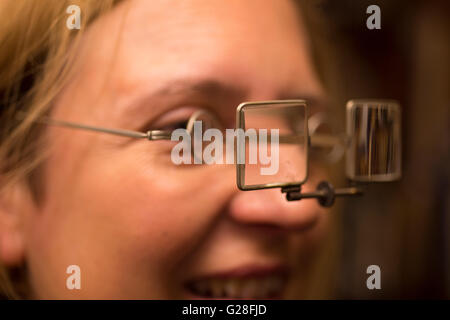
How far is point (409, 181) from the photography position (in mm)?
868

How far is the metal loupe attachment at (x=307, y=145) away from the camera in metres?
0.46

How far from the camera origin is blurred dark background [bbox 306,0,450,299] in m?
0.79

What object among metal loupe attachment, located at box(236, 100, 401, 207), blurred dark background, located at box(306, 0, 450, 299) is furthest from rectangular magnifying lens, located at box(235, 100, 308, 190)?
blurred dark background, located at box(306, 0, 450, 299)

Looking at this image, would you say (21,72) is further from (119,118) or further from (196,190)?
(196,190)

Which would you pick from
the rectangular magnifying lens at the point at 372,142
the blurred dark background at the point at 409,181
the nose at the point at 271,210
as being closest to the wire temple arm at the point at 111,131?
the nose at the point at 271,210

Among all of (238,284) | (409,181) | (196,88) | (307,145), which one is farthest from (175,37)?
(409,181)

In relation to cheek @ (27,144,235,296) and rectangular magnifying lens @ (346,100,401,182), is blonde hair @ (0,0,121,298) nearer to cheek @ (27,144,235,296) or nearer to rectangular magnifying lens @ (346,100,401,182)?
cheek @ (27,144,235,296)

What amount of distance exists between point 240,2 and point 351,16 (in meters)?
0.23

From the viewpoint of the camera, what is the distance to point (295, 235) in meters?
0.57

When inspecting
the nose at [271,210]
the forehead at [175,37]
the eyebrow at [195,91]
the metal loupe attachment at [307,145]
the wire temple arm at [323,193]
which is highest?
the forehead at [175,37]

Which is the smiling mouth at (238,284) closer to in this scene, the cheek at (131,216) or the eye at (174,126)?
the cheek at (131,216)

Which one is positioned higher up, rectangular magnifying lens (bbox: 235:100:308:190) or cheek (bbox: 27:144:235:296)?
rectangular magnifying lens (bbox: 235:100:308:190)

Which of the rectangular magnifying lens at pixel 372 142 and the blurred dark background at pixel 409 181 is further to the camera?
the blurred dark background at pixel 409 181
